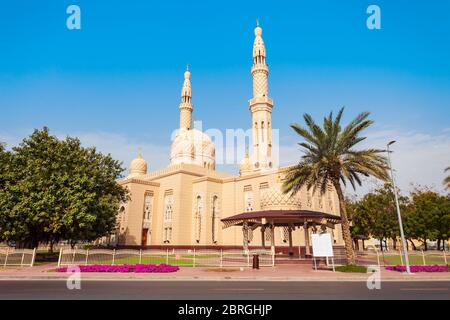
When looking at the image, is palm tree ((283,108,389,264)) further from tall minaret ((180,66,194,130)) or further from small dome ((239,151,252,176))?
tall minaret ((180,66,194,130))

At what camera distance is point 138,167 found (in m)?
53.1

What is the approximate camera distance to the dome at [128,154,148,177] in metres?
52.8

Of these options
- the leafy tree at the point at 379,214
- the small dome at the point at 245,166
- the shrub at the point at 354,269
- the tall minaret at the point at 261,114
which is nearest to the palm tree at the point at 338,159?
the shrub at the point at 354,269

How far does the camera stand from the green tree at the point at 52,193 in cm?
2286

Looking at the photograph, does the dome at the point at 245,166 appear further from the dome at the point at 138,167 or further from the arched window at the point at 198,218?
the dome at the point at 138,167

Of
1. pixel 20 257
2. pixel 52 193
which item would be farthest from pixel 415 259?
pixel 20 257

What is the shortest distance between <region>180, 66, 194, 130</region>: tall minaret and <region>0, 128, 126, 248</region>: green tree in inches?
1064

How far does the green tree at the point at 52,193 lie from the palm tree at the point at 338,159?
50.2 feet

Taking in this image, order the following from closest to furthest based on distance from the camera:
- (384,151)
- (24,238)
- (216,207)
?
1. (384,151)
2. (24,238)
3. (216,207)

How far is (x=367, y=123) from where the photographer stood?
19719mm
